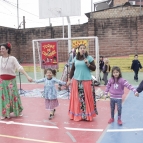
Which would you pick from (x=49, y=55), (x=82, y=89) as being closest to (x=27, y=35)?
(x=49, y=55)

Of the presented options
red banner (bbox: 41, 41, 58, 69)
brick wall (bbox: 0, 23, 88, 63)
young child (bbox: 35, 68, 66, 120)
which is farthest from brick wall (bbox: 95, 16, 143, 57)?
young child (bbox: 35, 68, 66, 120)

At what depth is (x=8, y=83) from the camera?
5754mm

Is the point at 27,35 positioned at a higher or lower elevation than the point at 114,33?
higher

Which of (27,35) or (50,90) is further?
(27,35)

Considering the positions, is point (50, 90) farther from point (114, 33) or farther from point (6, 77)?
point (114, 33)

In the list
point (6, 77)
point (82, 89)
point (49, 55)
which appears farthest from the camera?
point (49, 55)

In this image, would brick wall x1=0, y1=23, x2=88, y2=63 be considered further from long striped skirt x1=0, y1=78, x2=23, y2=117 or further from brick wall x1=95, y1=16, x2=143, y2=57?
long striped skirt x1=0, y1=78, x2=23, y2=117

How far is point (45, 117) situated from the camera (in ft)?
19.7

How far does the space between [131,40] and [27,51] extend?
28.0ft

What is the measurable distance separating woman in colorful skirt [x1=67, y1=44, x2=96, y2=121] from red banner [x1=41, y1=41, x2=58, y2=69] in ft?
14.1

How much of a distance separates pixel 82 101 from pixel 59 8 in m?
5.72

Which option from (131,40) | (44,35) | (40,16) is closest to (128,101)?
(40,16)

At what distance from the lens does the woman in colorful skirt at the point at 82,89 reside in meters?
5.33

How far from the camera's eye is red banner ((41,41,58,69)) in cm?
981
